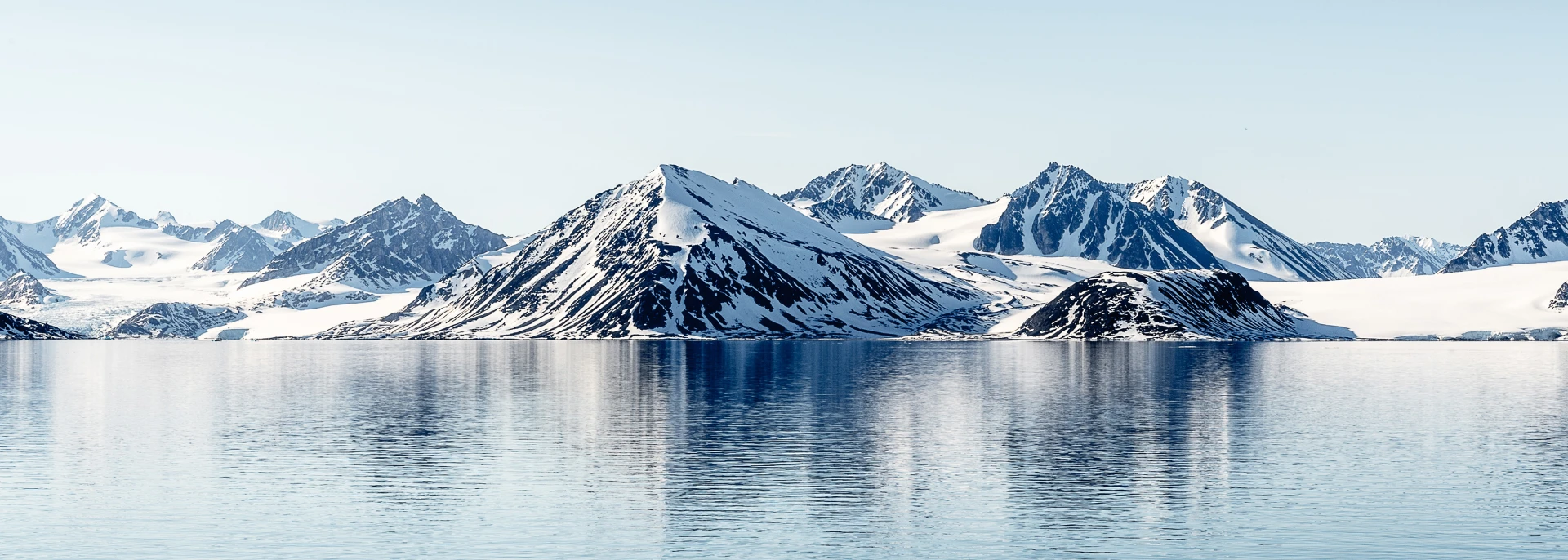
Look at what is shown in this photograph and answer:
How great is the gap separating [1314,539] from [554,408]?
8931cm

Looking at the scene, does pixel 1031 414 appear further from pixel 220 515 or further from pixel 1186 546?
pixel 220 515

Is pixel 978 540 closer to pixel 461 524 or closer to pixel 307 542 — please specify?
pixel 461 524

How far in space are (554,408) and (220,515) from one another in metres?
68.2

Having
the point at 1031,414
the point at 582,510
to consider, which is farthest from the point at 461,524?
the point at 1031,414

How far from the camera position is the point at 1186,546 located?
63719mm

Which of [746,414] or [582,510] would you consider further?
[746,414]

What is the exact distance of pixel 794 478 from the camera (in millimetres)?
85500

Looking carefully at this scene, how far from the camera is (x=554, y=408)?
14100cm

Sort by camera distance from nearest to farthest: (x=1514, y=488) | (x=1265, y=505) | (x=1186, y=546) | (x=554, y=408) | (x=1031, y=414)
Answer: (x=1186, y=546) < (x=1265, y=505) < (x=1514, y=488) < (x=1031, y=414) < (x=554, y=408)

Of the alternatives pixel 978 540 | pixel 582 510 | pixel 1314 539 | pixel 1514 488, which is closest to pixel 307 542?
pixel 582 510

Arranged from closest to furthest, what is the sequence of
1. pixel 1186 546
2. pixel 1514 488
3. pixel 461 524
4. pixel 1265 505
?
pixel 1186 546 → pixel 461 524 → pixel 1265 505 → pixel 1514 488

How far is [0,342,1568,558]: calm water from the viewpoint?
6556cm

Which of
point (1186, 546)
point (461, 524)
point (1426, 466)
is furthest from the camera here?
point (1426, 466)

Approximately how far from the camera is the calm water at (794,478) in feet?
215
